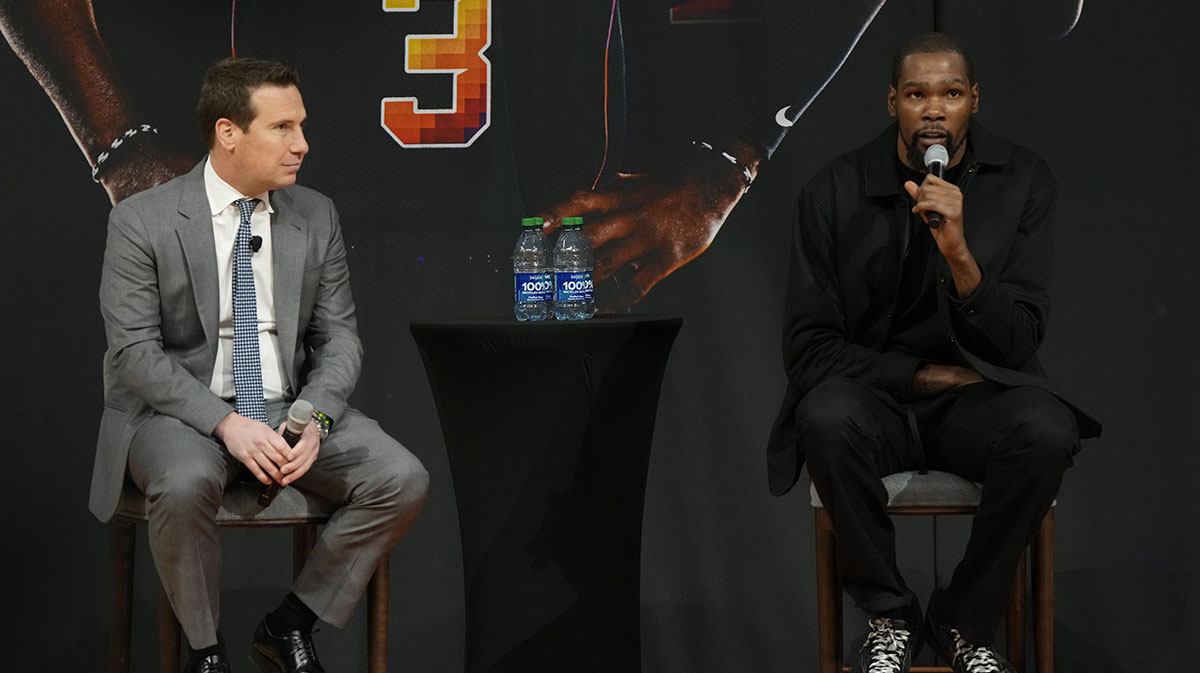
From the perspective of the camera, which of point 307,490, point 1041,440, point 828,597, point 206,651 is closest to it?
point 1041,440

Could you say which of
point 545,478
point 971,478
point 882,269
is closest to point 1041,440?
point 971,478

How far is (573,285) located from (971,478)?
3.09 feet

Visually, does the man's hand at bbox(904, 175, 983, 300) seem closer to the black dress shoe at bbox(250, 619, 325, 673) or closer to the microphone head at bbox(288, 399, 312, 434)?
the microphone head at bbox(288, 399, 312, 434)

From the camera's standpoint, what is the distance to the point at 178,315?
9.49ft

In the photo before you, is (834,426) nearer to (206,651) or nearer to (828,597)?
(828,597)

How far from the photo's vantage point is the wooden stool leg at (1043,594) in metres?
2.72

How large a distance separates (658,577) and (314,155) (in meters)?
1.56

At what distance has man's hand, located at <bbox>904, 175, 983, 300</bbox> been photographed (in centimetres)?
262

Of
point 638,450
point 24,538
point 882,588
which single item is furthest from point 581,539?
point 24,538

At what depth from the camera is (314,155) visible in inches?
148

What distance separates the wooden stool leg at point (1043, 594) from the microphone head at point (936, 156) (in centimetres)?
76

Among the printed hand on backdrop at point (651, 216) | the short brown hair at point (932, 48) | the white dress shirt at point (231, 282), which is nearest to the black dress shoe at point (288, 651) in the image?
the white dress shirt at point (231, 282)

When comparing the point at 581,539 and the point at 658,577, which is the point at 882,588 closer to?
the point at 581,539

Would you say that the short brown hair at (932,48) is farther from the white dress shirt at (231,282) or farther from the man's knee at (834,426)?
the white dress shirt at (231,282)
